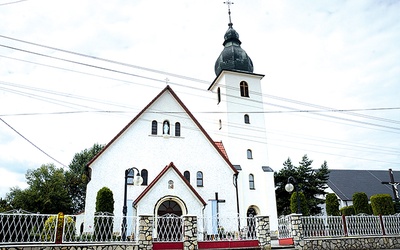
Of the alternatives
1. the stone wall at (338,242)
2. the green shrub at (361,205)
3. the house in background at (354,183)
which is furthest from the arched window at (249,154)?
the house in background at (354,183)

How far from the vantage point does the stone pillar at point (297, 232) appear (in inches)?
520

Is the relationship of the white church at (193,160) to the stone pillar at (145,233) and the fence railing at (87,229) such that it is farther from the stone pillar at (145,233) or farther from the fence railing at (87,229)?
the stone pillar at (145,233)

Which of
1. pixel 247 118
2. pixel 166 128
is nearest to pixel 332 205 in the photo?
pixel 247 118

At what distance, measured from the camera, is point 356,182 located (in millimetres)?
40000

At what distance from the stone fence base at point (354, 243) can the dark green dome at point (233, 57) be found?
16.4m

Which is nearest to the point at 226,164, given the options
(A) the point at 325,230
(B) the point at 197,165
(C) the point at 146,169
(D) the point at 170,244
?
(B) the point at 197,165

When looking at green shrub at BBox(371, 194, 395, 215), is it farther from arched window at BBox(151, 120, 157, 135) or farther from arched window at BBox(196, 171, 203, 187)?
arched window at BBox(151, 120, 157, 135)

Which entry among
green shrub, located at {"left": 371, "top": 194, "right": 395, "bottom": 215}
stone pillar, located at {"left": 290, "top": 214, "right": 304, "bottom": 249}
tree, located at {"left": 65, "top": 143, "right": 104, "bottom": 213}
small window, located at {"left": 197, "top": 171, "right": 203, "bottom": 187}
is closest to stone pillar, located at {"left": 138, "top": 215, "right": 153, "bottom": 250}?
stone pillar, located at {"left": 290, "top": 214, "right": 304, "bottom": 249}

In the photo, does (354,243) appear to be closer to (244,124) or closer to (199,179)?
(199,179)

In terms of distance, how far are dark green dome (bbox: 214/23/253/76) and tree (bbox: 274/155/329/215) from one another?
39.2 ft

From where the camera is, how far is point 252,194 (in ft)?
76.3

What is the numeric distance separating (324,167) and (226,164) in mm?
16196

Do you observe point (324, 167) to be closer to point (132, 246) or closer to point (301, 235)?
point (301, 235)

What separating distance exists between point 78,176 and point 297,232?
33270 mm
